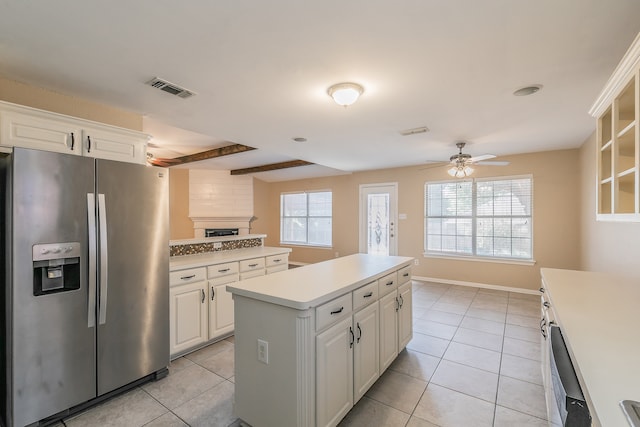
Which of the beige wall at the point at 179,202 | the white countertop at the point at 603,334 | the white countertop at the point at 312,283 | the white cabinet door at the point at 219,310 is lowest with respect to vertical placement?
the white cabinet door at the point at 219,310

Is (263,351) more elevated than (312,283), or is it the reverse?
(312,283)

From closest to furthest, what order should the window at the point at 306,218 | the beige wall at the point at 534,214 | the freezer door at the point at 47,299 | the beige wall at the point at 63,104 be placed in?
the freezer door at the point at 47,299, the beige wall at the point at 63,104, the beige wall at the point at 534,214, the window at the point at 306,218

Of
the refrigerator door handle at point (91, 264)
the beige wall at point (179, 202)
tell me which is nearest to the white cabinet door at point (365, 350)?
the refrigerator door handle at point (91, 264)

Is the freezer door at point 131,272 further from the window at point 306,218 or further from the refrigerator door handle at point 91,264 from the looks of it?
the window at point 306,218

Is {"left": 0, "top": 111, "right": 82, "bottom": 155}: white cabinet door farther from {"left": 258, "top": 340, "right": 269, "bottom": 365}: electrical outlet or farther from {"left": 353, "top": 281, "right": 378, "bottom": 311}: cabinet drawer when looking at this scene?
{"left": 353, "top": 281, "right": 378, "bottom": 311}: cabinet drawer

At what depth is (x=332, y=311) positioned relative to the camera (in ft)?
5.59

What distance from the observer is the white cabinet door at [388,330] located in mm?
2283

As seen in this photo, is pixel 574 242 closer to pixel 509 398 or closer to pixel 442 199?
pixel 442 199

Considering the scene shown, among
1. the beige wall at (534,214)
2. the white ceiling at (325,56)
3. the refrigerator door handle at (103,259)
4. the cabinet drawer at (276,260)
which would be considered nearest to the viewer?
the white ceiling at (325,56)

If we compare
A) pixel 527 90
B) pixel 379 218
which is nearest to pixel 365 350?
pixel 527 90

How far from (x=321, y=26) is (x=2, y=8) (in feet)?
5.29

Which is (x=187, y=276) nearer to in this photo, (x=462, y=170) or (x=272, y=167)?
(x=462, y=170)

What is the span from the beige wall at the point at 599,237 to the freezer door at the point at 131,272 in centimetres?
403

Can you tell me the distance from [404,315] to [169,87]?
288cm
